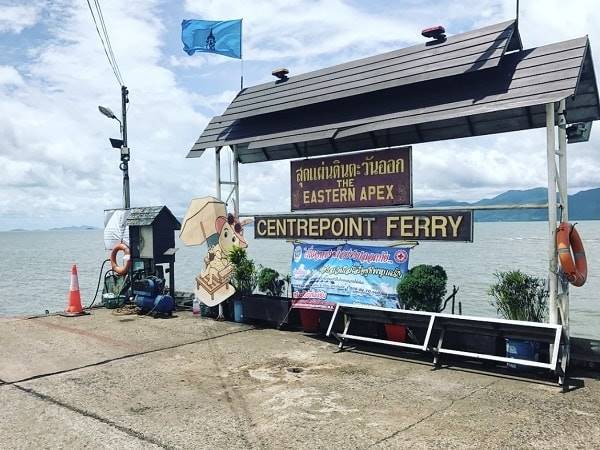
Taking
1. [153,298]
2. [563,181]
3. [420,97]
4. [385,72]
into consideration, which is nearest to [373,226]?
[420,97]

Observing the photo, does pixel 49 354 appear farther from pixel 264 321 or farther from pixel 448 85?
pixel 448 85

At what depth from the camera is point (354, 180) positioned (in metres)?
A: 9.70

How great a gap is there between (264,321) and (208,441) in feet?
19.5

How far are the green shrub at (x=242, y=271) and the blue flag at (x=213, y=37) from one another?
4861 millimetres

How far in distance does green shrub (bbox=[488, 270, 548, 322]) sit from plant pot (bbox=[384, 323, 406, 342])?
1.72m

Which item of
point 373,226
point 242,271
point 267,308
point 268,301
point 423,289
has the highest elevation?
point 373,226

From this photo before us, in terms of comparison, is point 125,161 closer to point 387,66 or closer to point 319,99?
point 319,99

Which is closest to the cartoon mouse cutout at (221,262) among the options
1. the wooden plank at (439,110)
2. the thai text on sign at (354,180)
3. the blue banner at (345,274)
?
the thai text on sign at (354,180)

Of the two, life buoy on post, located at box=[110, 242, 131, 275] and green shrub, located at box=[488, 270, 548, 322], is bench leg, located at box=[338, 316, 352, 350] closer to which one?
green shrub, located at box=[488, 270, 548, 322]

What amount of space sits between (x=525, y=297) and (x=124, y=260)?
33.5ft

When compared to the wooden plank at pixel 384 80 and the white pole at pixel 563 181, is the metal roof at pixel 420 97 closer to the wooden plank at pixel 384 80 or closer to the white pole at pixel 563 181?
the wooden plank at pixel 384 80

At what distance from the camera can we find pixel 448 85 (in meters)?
8.62

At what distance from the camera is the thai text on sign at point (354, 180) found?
9016 mm

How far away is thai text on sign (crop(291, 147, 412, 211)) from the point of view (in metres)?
9.02
